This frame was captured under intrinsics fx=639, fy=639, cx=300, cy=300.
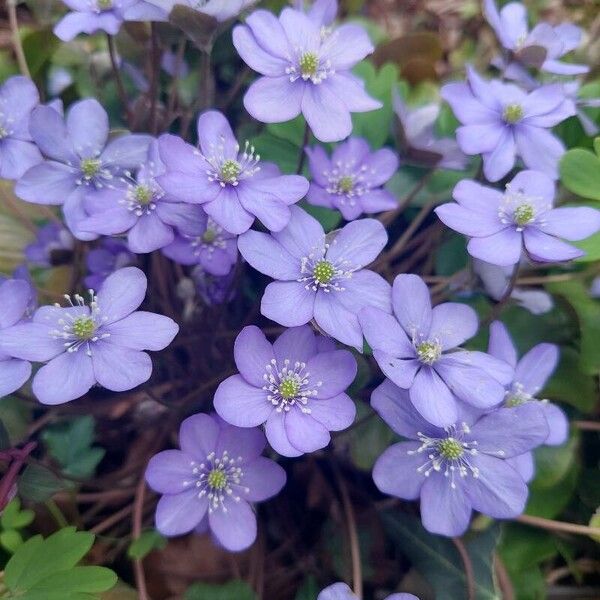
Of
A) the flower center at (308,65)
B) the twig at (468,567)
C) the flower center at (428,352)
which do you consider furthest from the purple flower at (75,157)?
the twig at (468,567)

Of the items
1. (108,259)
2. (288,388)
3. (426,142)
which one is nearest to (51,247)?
(108,259)

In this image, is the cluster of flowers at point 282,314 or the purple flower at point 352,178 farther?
the purple flower at point 352,178

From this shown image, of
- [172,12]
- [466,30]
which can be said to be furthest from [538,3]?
[172,12]

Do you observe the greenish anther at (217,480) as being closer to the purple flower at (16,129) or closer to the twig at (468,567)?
the twig at (468,567)

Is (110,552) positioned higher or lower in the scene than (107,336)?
lower

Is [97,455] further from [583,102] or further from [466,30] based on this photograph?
[466,30]

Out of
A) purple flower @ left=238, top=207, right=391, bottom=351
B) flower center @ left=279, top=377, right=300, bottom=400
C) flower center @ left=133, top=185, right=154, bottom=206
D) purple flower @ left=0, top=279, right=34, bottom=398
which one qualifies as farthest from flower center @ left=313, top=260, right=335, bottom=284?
purple flower @ left=0, top=279, right=34, bottom=398
